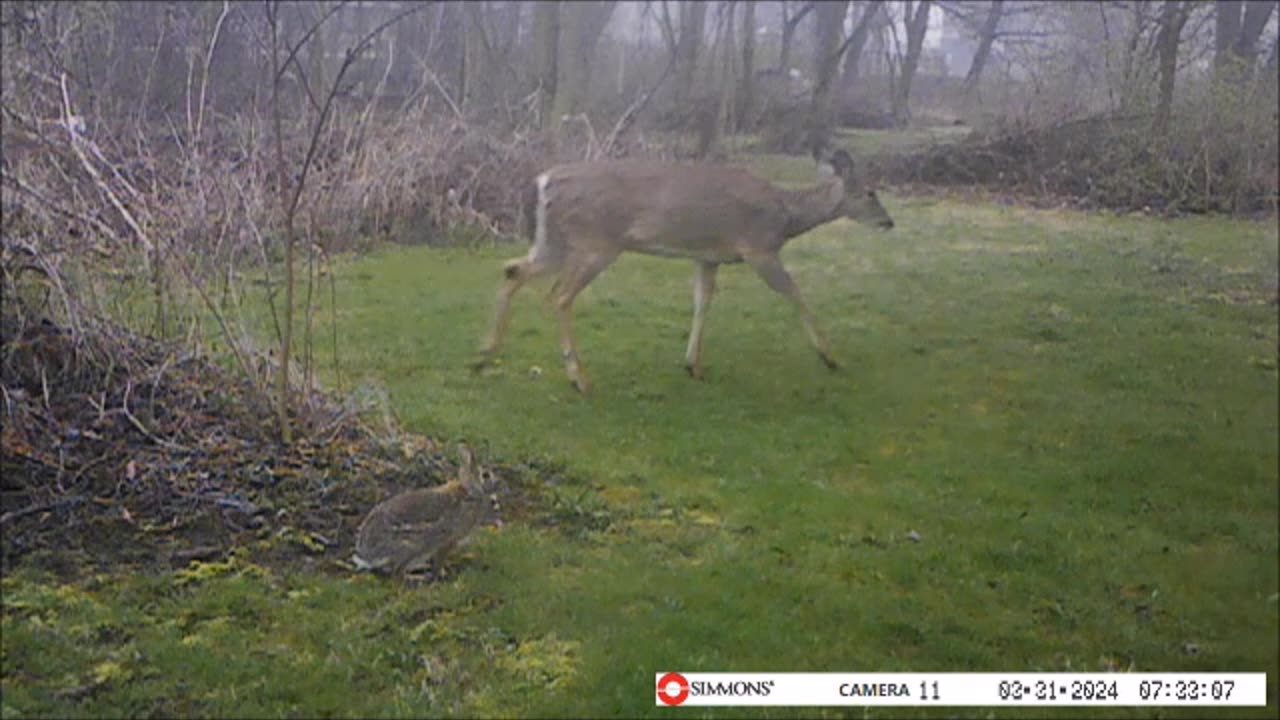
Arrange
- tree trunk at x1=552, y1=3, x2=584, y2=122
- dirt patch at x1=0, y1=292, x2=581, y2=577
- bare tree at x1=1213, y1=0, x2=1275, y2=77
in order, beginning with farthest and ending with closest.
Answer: tree trunk at x1=552, y1=3, x2=584, y2=122 → bare tree at x1=1213, y1=0, x2=1275, y2=77 → dirt patch at x1=0, y1=292, x2=581, y2=577

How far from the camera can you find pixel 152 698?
252cm

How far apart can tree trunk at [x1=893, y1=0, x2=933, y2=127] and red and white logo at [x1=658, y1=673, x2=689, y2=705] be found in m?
2.74

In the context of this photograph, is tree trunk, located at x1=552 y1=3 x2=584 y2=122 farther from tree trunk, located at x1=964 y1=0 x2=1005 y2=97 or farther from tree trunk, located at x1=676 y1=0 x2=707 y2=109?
tree trunk, located at x1=964 y1=0 x2=1005 y2=97

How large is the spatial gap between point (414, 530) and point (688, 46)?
14.0 feet

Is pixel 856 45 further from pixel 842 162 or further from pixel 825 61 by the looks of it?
pixel 842 162

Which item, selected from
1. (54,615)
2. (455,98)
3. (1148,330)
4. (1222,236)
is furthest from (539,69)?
(54,615)

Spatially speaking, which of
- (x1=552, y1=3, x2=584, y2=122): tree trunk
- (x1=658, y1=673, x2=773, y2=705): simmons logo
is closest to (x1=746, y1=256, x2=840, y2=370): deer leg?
(x1=658, y1=673, x2=773, y2=705): simmons logo

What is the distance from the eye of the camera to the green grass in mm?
2619

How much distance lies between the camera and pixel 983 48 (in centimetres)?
545

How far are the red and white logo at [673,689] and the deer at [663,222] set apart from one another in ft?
8.81

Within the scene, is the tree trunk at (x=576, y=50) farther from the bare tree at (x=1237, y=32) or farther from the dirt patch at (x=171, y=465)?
the dirt patch at (x=171, y=465)

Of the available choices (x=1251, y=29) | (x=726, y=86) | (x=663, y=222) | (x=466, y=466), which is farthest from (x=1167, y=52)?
(x=466, y=466)

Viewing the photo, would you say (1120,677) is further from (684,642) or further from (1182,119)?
(1182,119)

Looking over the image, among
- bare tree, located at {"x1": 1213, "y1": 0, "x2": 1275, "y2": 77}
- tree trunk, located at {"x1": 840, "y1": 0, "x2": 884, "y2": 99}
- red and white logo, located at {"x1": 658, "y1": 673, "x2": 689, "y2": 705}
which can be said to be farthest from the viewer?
bare tree, located at {"x1": 1213, "y1": 0, "x2": 1275, "y2": 77}
